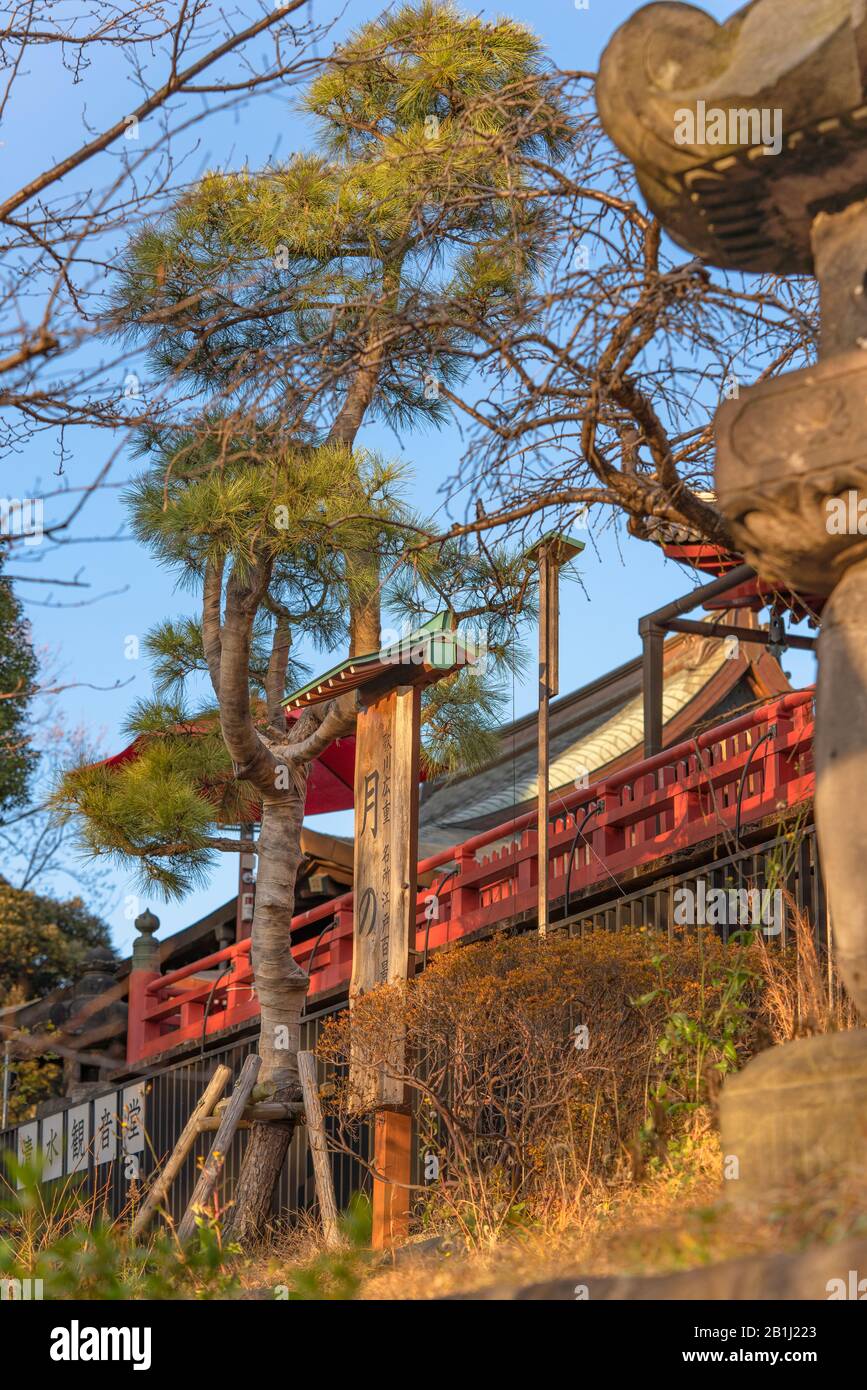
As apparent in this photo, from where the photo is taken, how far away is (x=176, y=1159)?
8852 mm

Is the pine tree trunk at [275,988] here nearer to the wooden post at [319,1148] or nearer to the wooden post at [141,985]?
the wooden post at [319,1148]

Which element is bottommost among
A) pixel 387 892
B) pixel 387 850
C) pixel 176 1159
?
pixel 176 1159

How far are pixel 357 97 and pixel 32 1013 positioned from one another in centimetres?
871

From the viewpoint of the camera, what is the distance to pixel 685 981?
703cm

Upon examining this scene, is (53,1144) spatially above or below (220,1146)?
above

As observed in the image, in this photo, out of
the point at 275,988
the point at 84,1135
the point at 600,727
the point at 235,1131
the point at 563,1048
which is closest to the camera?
the point at 563,1048

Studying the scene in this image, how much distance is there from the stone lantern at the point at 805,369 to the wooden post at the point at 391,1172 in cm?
411

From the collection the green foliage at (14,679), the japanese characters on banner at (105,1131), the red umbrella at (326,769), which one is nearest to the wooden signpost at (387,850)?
the red umbrella at (326,769)

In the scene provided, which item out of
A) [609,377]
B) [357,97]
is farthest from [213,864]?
[609,377]

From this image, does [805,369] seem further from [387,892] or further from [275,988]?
[275,988]

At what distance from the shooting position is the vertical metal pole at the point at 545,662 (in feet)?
28.4

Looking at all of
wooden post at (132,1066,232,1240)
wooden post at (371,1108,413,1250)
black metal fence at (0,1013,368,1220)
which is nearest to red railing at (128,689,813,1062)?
black metal fence at (0,1013,368,1220)

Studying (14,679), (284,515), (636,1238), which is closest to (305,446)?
(284,515)

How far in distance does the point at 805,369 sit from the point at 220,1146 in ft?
19.4
